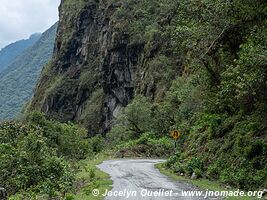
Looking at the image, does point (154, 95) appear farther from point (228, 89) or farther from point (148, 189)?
point (148, 189)

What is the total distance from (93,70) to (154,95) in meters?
43.5

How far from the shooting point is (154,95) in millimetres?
76250

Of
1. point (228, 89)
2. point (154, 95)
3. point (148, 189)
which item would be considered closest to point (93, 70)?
point (154, 95)

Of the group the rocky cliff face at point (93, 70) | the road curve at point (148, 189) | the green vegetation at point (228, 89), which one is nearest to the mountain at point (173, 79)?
the green vegetation at point (228, 89)

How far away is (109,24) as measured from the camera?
106 m

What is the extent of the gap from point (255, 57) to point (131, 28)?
266 feet

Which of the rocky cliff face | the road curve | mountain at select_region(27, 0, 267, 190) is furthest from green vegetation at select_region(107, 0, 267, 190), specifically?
the rocky cliff face

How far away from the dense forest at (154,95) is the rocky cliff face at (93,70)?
29 cm

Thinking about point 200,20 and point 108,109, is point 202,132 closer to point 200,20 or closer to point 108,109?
point 200,20

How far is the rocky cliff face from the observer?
93000mm

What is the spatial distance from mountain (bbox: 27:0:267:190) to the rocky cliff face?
263 mm

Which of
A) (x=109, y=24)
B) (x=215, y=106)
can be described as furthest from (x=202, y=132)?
(x=109, y=24)

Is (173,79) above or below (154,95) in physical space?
above

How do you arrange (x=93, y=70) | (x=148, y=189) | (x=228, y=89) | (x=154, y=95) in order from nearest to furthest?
(x=148, y=189) → (x=228, y=89) → (x=154, y=95) → (x=93, y=70)
